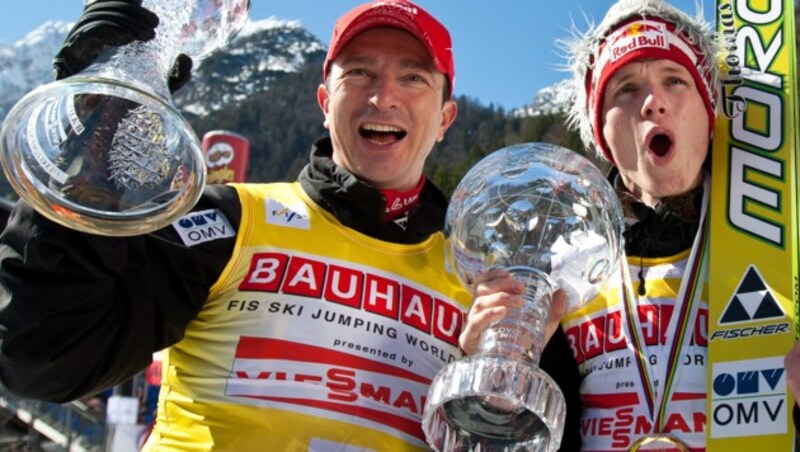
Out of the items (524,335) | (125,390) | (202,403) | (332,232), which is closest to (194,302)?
(202,403)

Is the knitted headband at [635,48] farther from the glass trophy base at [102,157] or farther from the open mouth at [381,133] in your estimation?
the glass trophy base at [102,157]

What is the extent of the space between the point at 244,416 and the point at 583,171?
1.05 metres

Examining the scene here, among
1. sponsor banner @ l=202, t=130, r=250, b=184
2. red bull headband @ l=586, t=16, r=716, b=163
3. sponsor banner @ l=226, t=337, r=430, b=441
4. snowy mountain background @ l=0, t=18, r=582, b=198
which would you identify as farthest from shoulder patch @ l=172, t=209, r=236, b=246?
snowy mountain background @ l=0, t=18, r=582, b=198

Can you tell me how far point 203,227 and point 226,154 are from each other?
1946 cm

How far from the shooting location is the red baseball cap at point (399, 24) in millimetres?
2635

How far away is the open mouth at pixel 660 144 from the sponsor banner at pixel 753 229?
21 cm

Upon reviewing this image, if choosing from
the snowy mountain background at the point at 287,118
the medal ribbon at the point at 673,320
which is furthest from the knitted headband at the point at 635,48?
the snowy mountain background at the point at 287,118

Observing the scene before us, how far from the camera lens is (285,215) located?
2439 millimetres

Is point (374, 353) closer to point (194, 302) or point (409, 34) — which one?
point (194, 302)

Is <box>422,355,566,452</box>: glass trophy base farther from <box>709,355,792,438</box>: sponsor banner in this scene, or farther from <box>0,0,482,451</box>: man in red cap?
<box>709,355,792,438</box>: sponsor banner

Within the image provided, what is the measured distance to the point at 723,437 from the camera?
7.52 feet

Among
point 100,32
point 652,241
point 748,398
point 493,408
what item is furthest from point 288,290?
point 748,398

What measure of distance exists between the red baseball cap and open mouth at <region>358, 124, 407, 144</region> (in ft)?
0.81

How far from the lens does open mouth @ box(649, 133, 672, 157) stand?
103 inches
